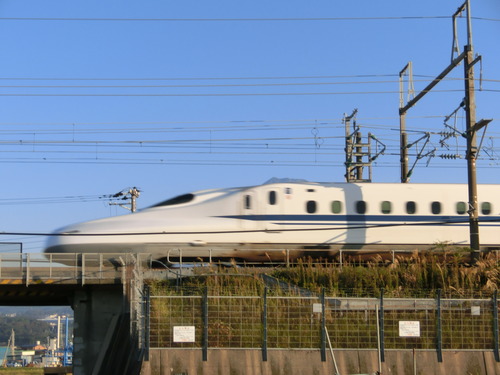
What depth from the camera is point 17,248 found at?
96.5 ft

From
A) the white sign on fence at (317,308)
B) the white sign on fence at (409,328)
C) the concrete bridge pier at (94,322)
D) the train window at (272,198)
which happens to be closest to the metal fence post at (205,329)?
the white sign on fence at (317,308)

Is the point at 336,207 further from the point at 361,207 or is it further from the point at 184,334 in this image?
the point at 184,334

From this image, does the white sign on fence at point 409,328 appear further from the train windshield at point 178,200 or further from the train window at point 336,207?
the train windshield at point 178,200

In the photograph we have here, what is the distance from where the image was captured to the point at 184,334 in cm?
2027

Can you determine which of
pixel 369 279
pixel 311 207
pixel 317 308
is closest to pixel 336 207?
pixel 311 207

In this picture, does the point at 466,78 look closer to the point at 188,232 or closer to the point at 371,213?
the point at 371,213

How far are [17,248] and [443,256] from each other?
52.0 ft

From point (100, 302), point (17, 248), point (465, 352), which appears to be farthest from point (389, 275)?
point (17, 248)

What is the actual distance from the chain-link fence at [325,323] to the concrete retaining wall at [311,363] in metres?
0.27

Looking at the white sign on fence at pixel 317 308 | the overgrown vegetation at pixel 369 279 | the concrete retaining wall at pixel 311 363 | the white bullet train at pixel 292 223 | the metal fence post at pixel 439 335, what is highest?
the white bullet train at pixel 292 223

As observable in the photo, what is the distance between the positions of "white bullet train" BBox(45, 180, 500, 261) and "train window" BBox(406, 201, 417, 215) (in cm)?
4

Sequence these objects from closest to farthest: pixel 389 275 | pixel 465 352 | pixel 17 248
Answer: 1. pixel 465 352
2. pixel 389 275
3. pixel 17 248

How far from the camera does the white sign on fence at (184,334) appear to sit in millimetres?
20234

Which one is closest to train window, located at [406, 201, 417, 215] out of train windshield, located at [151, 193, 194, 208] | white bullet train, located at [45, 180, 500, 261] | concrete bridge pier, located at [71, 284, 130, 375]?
white bullet train, located at [45, 180, 500, 261]
